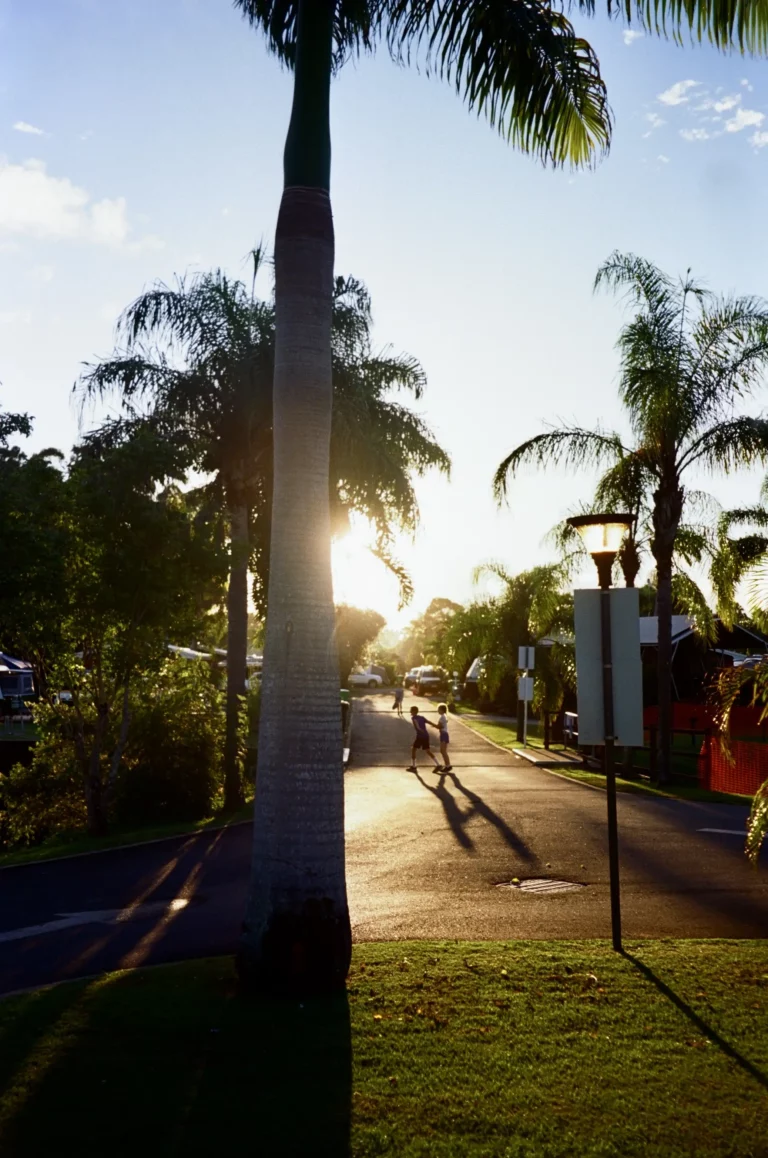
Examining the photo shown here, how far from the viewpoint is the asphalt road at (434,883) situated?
9750mm

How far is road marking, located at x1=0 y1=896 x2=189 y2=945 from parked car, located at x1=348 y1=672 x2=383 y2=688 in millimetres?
77806

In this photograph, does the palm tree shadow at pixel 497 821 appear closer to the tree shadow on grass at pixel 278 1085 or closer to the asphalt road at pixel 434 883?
the asphalt road at pixel 434 883

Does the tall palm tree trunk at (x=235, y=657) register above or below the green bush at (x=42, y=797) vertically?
above

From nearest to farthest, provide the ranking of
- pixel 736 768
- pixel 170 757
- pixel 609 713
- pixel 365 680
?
pixel 609 713 < pixel 170 757 < pixel 736 768 < pixel 365 680

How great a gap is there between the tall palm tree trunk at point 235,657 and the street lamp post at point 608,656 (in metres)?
9.47

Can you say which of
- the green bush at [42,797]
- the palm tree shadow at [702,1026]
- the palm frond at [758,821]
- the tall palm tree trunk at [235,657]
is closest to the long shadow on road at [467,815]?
the tall palm tree trunk at [235,657]

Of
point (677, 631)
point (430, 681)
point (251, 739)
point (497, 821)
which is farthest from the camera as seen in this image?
point (430, 681)

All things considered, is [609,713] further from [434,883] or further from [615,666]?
[434,883]

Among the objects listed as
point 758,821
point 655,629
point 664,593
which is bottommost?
point 758,821

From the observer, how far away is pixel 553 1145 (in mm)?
4992

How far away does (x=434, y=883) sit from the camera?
39.8 feet

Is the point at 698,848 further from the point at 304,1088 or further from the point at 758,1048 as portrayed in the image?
the point at 304,1088

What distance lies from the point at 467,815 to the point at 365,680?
74.6m

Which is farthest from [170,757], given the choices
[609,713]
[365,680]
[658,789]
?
[365,680]
